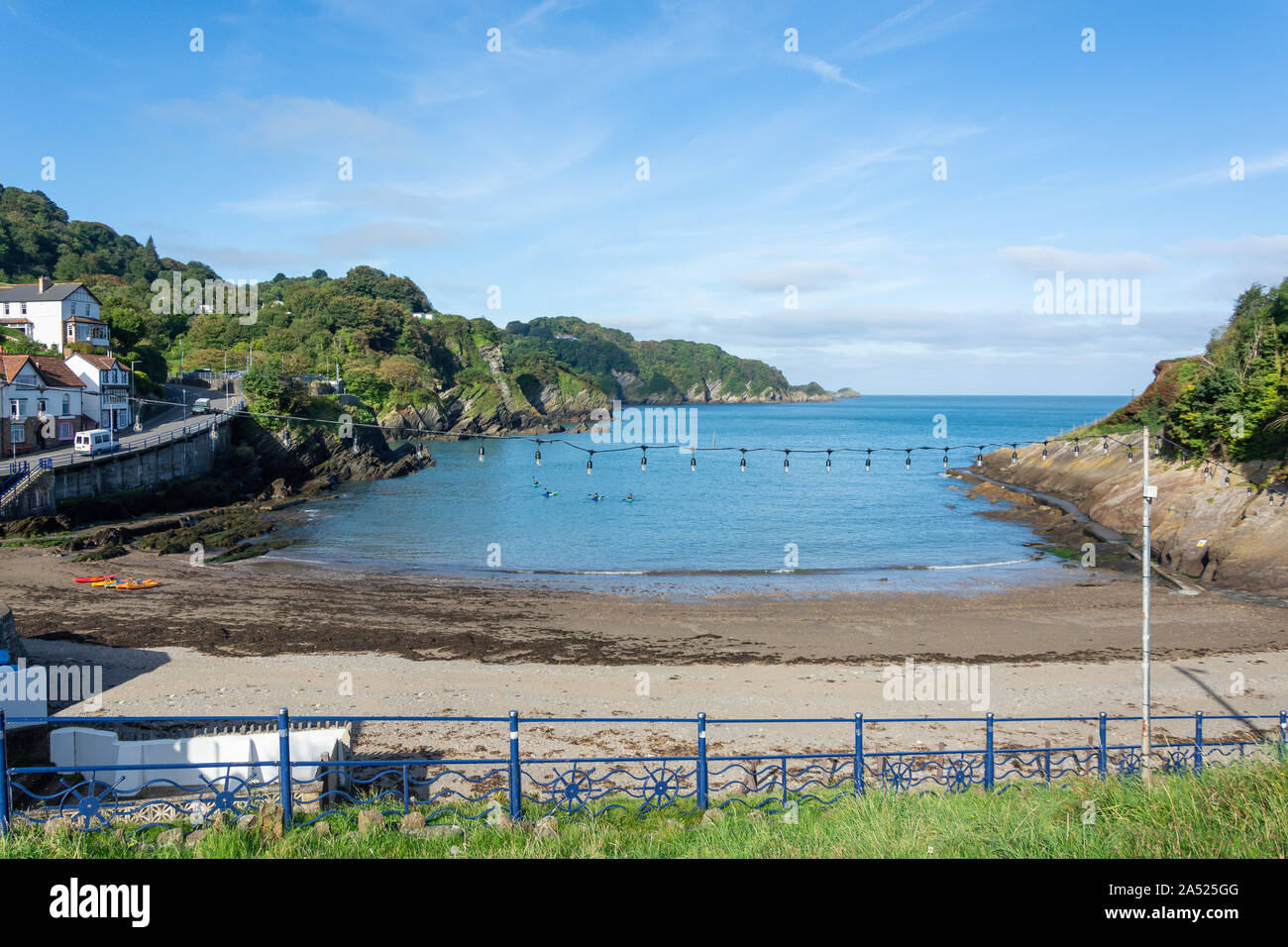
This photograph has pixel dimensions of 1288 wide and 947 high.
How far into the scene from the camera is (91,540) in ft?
116

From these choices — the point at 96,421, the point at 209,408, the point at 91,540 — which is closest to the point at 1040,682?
the point at 91,540

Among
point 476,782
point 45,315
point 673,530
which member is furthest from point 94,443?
point 476,782

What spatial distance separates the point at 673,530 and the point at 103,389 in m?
40.5

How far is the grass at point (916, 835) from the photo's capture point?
6.35 metres

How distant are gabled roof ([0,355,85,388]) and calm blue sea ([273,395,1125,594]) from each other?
53.0ft

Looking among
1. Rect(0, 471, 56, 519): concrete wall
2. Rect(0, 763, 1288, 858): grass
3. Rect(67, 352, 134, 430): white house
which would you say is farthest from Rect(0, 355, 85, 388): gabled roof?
Rect(0, 763, 1288, 858): grass

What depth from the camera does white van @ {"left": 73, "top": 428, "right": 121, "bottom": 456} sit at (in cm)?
4238

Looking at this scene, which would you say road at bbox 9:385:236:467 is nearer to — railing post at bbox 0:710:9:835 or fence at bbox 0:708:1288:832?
fence at bbox 0:708:1288:832

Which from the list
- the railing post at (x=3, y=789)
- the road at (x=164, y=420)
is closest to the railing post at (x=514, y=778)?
the railing post at (x=3, y=789)

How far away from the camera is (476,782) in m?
12.4

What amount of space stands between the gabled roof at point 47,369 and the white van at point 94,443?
5281 mm

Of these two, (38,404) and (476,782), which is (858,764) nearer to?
(476,782)
